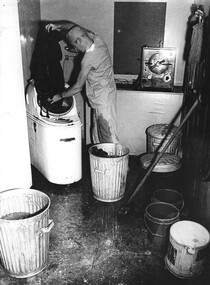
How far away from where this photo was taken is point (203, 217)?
3188mm

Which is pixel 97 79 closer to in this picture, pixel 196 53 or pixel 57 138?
pixel 57 138

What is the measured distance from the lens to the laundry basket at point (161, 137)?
14.5 ft

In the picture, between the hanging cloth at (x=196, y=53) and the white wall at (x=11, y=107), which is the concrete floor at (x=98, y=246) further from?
the hanging cloth at (x=196, y=53)

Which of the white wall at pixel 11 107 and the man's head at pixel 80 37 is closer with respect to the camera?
the white wall at pixel 11 107

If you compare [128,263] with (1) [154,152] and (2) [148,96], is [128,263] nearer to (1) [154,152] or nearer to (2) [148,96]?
(1) [154,152]

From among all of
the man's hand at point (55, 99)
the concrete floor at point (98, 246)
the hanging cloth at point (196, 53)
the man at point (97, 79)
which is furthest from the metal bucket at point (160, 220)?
the man's hand at point (55, 99)

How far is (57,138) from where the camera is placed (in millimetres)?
3729

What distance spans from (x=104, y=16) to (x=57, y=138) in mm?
2523

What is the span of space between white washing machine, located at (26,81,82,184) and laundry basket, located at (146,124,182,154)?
3.89 ft

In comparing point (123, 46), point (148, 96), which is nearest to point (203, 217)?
point (148, 96)

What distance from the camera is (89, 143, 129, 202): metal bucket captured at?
3.55 m

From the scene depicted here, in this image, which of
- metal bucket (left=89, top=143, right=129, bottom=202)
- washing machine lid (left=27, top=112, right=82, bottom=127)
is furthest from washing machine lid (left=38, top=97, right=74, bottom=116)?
metal bucket (left=89, top=143, right=129, bottom=202)

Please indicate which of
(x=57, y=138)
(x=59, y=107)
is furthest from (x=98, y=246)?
(x=59, y=107)

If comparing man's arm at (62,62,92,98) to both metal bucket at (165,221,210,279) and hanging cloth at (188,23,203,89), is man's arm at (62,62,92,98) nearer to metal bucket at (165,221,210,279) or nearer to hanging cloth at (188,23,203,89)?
hanging cloth at (188,23,203,89)
